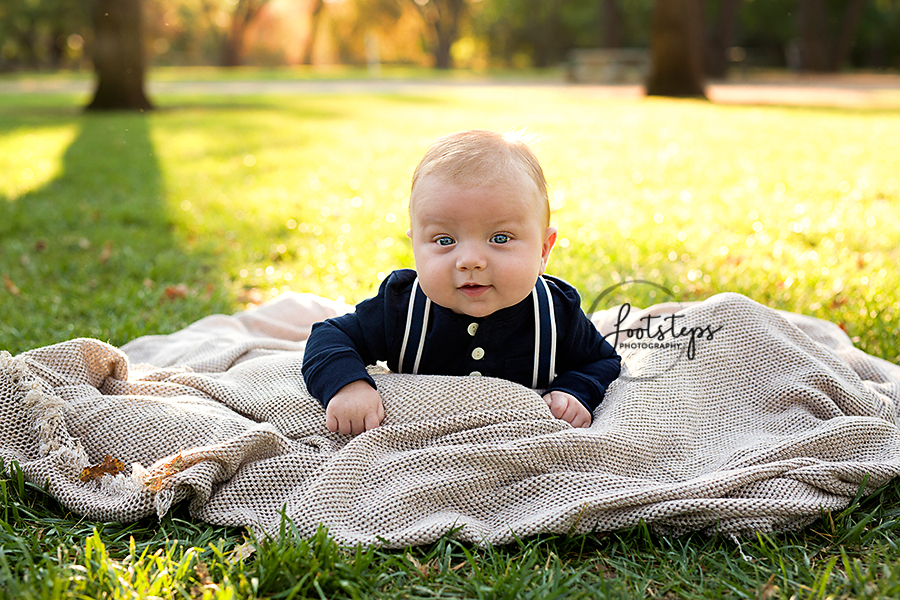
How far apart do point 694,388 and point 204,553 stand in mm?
1657

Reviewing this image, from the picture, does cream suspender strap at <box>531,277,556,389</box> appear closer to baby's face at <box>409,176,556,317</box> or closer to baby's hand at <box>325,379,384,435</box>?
baby's face at <box>409,176,556,317</box>

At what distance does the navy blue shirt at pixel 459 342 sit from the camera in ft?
7.82

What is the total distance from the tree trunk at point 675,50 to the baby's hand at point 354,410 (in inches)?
622

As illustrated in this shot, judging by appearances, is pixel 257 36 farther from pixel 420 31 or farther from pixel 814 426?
pixel 814 426

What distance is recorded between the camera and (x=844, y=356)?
2.89 m

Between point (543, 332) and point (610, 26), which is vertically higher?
point (610, 26)

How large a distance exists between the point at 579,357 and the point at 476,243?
0.64 m

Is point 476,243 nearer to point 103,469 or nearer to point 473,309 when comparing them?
point 473,309

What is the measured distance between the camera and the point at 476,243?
7.13 ft

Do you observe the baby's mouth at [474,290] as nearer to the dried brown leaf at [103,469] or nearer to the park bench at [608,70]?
the dried brown leaf at [103,469]

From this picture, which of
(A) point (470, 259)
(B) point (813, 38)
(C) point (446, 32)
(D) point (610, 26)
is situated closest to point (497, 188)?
(A) point (470, 259)

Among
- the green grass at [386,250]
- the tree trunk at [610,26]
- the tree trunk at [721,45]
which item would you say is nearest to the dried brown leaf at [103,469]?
the green grass at [386,250]

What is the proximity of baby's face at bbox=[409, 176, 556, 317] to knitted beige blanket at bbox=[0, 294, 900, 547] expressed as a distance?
0.29m

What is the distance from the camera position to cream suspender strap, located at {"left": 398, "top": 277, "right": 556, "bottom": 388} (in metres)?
2.42
